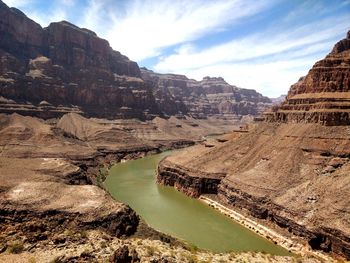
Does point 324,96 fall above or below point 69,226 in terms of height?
above

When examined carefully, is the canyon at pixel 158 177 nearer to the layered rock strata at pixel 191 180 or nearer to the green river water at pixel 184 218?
the layered rock strata at pixel 191 180

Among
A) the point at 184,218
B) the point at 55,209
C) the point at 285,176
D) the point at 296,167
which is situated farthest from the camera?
the point at 296,167

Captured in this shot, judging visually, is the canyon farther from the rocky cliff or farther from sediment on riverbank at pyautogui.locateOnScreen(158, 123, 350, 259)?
the rocky cliff

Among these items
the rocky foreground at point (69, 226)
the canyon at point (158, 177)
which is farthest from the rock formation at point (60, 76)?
the rocky foreground at point (69, 226)

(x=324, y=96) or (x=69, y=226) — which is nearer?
(x=69, y=226)

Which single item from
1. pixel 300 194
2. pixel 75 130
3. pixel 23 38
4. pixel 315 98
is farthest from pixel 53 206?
pixel 23 38

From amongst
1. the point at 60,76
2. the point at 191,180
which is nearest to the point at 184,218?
the point at 191,180

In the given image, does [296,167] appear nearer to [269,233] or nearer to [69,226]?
[269,233]

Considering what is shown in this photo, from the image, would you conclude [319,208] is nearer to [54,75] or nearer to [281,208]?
[281,208]
